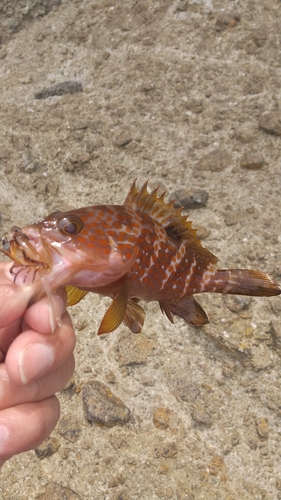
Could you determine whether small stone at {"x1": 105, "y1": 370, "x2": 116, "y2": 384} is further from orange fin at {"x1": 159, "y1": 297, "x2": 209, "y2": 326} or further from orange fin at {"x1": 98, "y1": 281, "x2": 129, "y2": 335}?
orange fin at {"x1": 98, "y1": 281, "x2": 129, "y2": 335}

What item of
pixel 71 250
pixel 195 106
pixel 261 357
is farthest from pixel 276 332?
pixel 195 106

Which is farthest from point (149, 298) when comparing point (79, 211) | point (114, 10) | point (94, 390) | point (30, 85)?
point (114, 10)

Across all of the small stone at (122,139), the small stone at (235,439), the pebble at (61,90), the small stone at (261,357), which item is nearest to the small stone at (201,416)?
the small stone at (235,439)

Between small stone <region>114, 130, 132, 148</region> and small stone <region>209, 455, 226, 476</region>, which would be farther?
small stone <region>114, 130, 132, 148</region>

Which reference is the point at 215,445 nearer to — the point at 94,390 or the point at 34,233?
the point at 94,390

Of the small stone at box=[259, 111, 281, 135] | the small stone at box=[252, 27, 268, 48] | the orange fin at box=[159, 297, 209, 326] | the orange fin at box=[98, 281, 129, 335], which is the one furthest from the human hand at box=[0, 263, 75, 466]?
the small stone at box=[252, 27, 268, 48]

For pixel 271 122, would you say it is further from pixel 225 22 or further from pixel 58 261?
pixel 58 261
